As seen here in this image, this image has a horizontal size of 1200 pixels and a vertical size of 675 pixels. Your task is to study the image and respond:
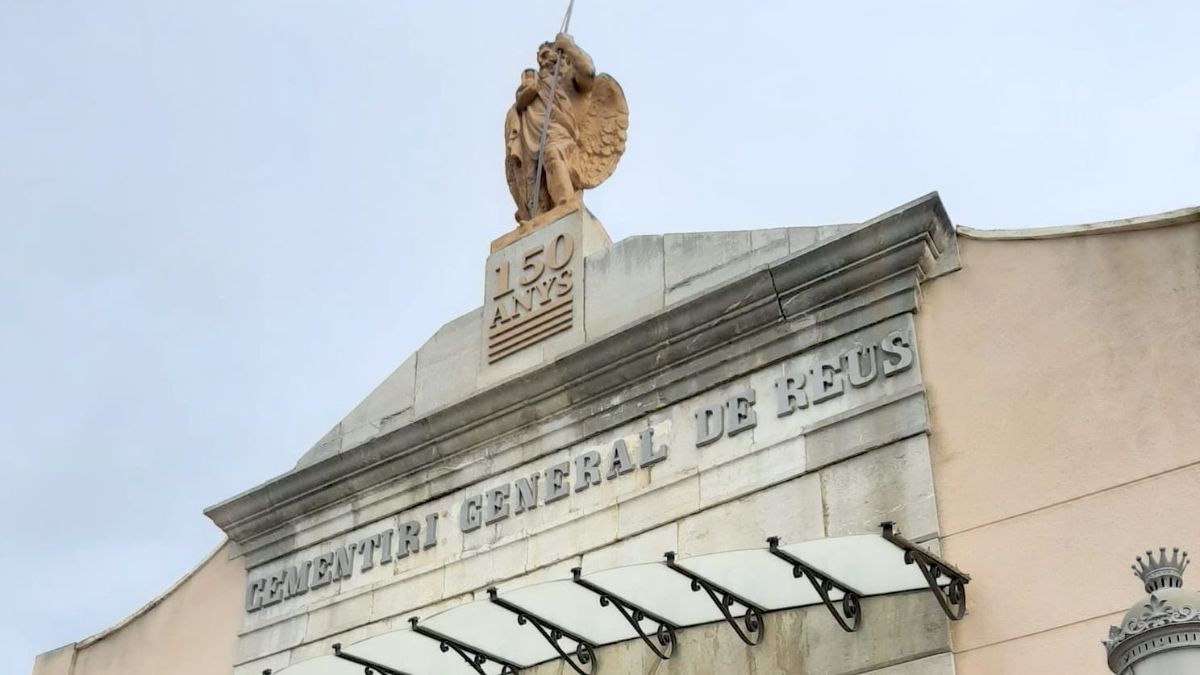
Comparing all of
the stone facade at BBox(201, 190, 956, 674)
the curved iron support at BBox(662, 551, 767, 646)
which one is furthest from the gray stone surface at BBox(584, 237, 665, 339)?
the curved iron support at BBox(662, 551, 767, 646)

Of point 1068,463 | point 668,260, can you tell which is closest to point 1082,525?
point 1068,463

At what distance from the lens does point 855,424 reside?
11156mm

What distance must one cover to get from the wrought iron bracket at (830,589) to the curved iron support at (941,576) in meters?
0.48

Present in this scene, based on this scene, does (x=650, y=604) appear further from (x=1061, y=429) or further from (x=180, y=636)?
(x=180, y=636)

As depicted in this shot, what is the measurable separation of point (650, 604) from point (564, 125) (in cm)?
516

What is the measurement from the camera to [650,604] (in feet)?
35.7

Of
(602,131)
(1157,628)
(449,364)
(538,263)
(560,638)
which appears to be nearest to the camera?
(1157,628)

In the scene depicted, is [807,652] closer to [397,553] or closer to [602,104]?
[397,553]

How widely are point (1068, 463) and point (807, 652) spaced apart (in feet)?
6.47

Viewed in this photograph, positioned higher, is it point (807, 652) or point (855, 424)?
point (855, 424)

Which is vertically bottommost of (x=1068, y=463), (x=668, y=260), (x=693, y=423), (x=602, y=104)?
(x=1068, y=463)

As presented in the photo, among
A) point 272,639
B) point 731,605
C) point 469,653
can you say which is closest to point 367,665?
point 469,653

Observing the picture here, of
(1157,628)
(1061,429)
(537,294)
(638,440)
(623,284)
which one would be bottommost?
(1157,628)

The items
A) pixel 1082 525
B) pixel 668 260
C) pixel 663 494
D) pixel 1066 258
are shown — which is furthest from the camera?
pixel 668 260
